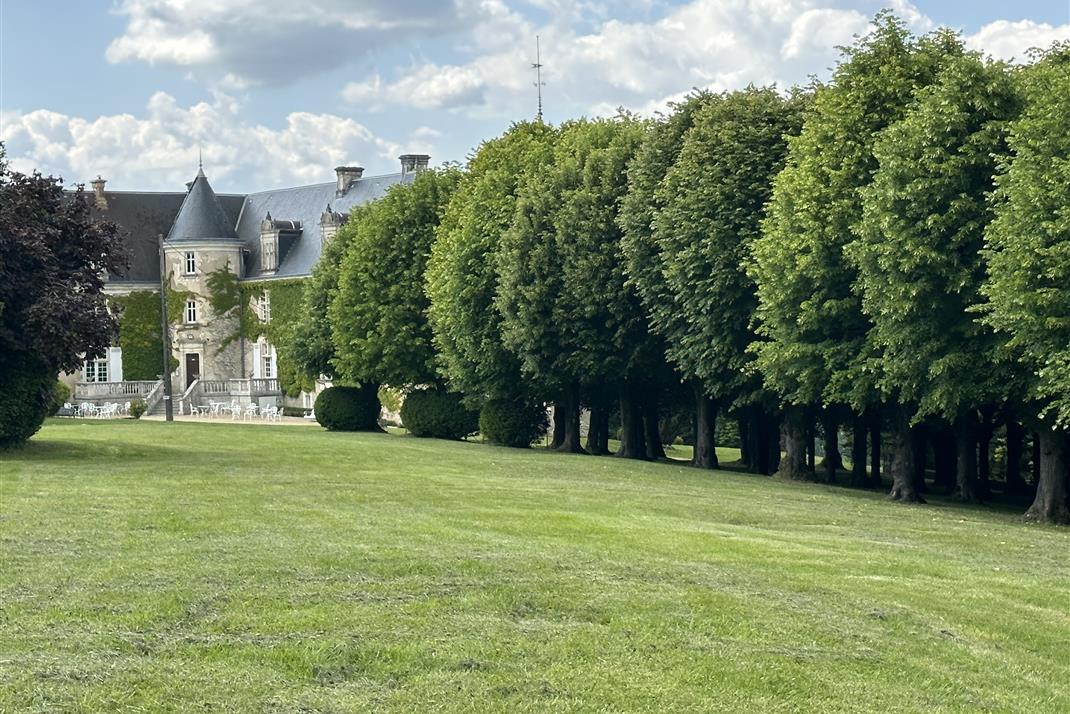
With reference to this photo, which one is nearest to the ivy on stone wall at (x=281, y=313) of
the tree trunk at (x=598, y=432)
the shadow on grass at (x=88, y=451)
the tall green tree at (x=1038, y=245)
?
the tree trunk at (x=598, y=432)

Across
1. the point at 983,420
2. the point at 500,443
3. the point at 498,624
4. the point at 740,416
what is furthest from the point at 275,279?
the point at 498,624

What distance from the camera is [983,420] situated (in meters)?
43.2

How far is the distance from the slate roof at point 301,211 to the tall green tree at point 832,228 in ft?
160

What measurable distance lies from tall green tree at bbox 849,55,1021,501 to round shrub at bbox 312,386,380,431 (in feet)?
110

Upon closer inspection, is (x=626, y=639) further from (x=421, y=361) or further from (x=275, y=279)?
(x=275, y=279)

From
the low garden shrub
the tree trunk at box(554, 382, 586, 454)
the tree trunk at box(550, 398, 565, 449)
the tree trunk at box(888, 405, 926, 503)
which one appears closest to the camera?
the tree trunk at box(888, 405, 926, 503)

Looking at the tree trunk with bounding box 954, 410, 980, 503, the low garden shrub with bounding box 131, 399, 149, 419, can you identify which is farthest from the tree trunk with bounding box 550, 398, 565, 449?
the low garden shrub with bounding box 131, 399, 149, 419

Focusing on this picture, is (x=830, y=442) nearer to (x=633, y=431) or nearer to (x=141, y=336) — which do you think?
(x=633, y=431)

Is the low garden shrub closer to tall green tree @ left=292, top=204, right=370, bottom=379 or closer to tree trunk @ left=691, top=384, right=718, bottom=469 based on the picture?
tall green tree @ left=292, top=204, right=370, bottom=379

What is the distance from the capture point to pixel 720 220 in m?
39.5

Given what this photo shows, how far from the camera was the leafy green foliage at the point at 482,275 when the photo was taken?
5088cm

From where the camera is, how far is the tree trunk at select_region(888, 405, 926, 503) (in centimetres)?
3684

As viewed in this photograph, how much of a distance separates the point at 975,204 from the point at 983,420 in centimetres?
1338

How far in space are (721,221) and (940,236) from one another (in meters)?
8.74
